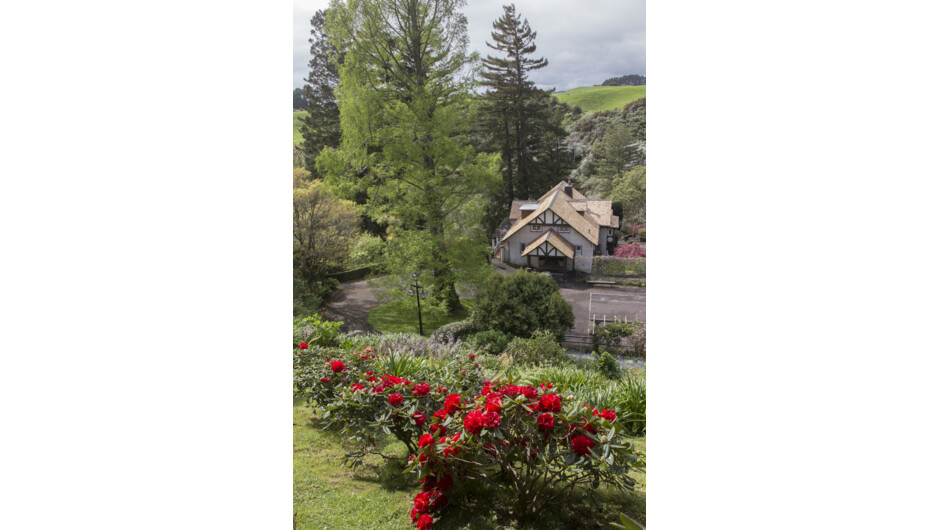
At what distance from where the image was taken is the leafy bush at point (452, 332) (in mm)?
3555

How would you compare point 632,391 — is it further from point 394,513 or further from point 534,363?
point 394,513

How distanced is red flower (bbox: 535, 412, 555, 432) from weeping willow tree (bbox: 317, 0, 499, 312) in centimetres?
129

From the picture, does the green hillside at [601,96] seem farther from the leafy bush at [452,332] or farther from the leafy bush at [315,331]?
the leafy bush at [315,331]

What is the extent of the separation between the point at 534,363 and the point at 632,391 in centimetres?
67

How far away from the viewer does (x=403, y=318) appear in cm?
369

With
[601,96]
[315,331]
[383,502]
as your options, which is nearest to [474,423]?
[383,502]

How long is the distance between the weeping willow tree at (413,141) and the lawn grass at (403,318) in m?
0.10

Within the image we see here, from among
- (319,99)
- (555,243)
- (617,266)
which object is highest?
(319,99)

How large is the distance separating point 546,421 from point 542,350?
1.00m

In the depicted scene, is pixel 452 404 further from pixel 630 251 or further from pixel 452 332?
pixel 630 251

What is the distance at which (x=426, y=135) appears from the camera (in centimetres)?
365

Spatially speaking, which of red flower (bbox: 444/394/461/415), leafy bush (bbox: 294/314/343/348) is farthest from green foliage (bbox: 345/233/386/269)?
red flower (bbox: 444/394/461/415)

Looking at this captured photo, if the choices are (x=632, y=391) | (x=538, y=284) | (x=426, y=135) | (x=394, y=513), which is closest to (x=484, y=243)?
(x=538, y=284)

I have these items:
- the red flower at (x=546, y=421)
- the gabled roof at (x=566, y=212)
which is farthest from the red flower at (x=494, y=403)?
the gabled roof at (x=566, y=212)
